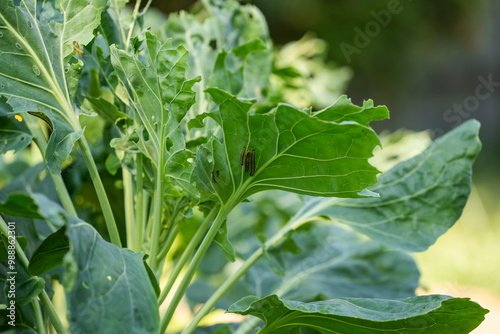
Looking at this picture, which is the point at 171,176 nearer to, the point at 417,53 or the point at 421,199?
the point at 421,199

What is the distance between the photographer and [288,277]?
1.64 ft

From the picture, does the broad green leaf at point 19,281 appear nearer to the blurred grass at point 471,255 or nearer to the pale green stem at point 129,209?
the pale green stem at point 129,209

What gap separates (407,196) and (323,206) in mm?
72

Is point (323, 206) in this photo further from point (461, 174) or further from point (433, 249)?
point (433, 249)

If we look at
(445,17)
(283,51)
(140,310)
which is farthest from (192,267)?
(445,17)

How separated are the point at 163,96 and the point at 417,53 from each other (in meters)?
3.13

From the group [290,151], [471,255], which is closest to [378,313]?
[290,151]

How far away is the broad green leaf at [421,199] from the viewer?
0.39 meters

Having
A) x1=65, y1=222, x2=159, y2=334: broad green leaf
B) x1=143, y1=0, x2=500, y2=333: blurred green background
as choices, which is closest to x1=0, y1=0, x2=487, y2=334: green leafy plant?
x1=65, y1=222, x2=159, y2=334: broad green leaf

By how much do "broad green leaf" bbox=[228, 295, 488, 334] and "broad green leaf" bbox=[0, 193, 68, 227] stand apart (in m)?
0.11

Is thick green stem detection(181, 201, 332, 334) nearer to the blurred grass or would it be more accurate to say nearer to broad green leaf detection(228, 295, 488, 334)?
broad green leaf detection(228, 295, 488, 334)

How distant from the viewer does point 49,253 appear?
0.29m

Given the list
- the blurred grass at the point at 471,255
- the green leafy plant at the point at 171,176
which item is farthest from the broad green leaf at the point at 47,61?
the blurred grass at the point at 471,255

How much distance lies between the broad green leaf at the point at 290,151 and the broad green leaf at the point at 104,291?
69 mm
